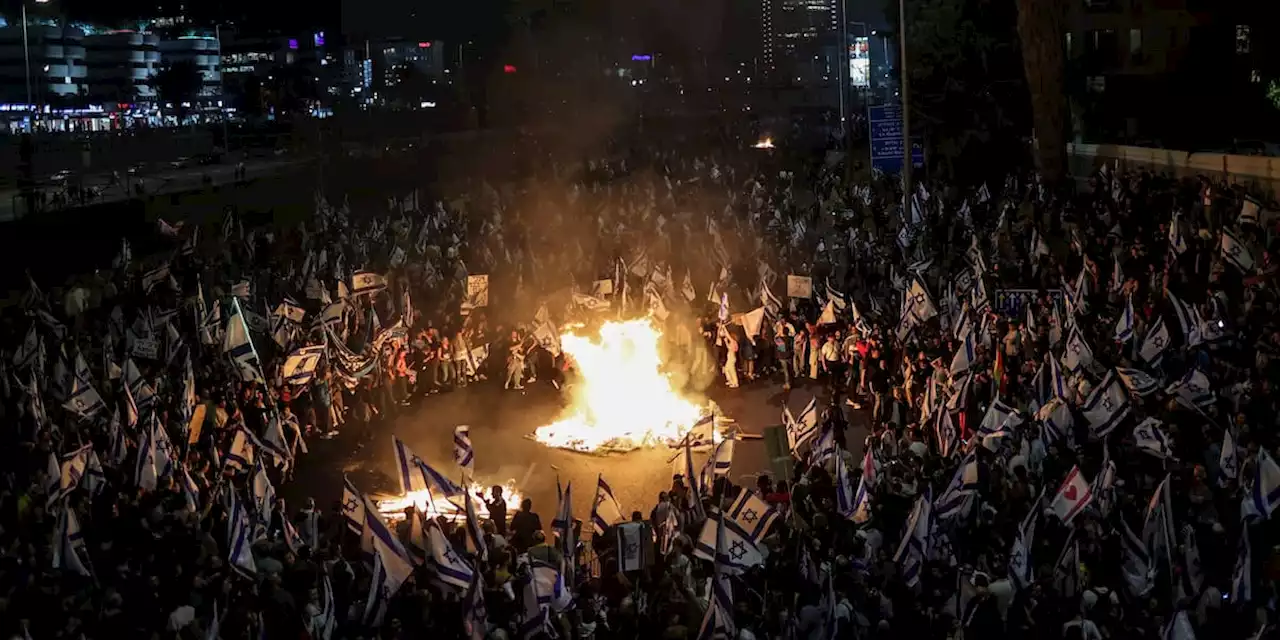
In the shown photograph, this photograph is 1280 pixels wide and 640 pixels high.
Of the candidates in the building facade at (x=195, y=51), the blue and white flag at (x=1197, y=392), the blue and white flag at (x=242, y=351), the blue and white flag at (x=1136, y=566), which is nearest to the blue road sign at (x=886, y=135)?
the blue and white flag at (x=1197, y=392)

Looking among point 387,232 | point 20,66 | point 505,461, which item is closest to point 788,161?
point 387,232

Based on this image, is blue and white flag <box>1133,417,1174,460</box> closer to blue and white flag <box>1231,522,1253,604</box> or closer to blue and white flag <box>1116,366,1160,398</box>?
blue and white flag <box>1116,366,1160,398</box>

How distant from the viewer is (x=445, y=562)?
1069cm

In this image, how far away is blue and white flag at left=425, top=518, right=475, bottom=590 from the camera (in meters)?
10.6

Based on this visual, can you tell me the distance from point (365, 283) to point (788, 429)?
29.5 ft

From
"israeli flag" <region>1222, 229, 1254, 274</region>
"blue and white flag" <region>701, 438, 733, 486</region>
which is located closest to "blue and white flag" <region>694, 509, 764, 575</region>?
"blue and white flag" <region>701, 438, 733, 486</region>

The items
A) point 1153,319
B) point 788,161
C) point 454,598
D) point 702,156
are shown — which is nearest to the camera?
point 454,598

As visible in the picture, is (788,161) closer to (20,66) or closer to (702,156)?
(702,156)

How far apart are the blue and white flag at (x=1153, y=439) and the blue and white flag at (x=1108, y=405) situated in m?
0.36

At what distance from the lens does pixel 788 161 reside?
165 ft

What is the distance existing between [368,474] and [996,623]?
9742mm

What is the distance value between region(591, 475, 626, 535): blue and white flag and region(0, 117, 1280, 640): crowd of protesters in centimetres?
27

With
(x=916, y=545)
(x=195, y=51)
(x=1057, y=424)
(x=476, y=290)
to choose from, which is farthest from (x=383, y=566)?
(x=195, y=51)

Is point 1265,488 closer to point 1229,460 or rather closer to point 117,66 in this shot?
point 1229,460
